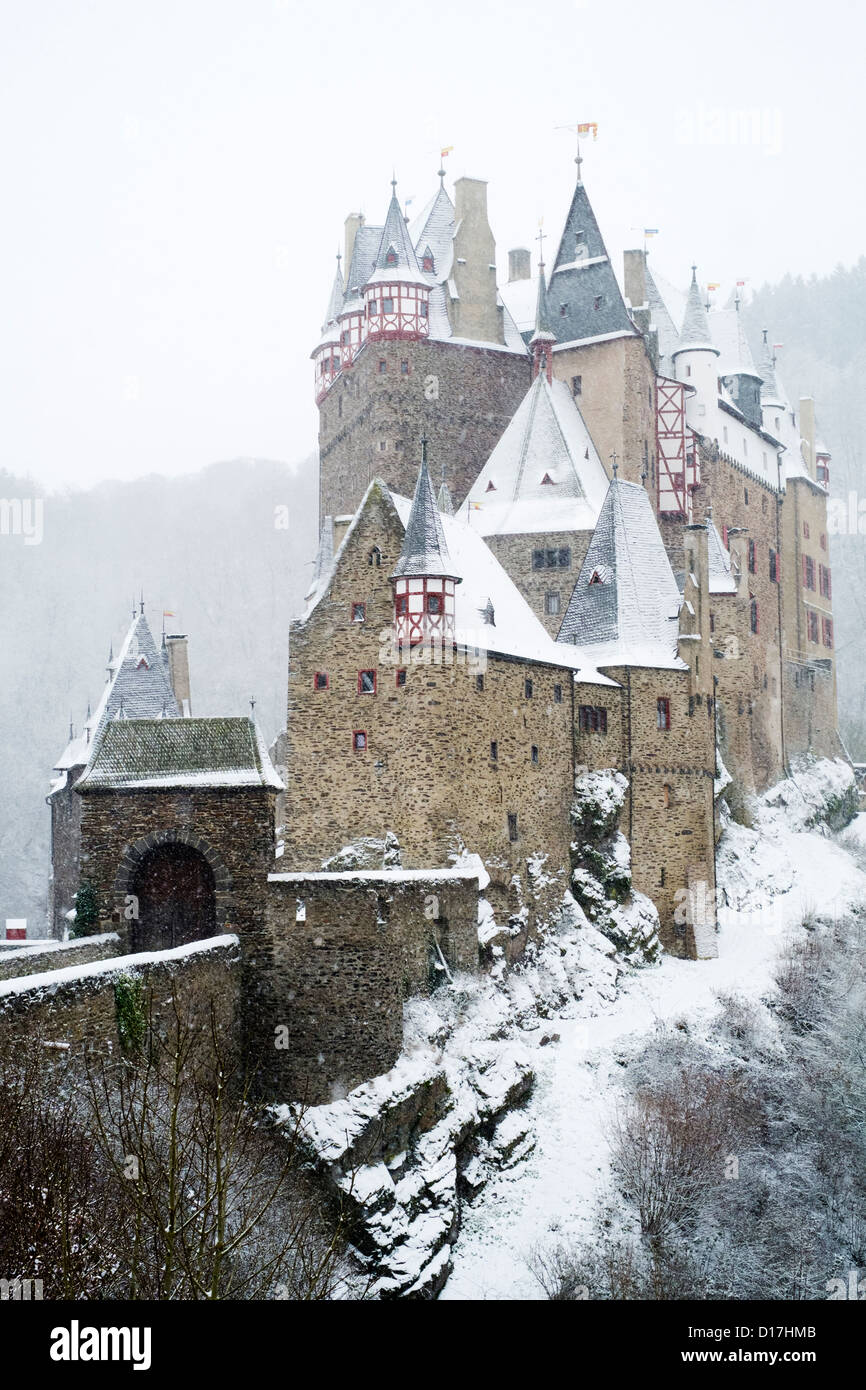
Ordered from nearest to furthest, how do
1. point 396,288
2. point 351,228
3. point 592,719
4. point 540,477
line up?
point 592,719, point 540,477, point 396,288, point 351,228

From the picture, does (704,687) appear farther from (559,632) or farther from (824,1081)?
(824,1081)

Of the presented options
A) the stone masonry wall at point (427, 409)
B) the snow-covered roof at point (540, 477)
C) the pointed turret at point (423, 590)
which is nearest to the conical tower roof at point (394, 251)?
the stone masonry wall at point (427, 409)

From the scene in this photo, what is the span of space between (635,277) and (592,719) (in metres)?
20.8

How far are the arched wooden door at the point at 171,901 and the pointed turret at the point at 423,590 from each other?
9.87 metres

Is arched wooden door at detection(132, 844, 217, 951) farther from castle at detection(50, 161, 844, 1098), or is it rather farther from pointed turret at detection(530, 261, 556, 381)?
pointed turret at detection(530, 261, 556, 381)

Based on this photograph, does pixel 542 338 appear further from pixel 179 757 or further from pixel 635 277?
pixel 179 757

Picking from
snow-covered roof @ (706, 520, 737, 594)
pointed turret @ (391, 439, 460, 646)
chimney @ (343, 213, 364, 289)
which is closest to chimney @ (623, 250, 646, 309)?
snow-covered roof @ (706, 520, 737, 594)

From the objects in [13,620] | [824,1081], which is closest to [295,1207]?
[824,1081]

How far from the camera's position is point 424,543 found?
31.1 m

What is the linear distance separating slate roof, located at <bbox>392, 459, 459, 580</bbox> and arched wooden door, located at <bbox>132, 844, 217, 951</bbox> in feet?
34.4

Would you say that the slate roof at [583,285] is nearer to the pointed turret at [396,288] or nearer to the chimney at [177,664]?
the pointed turret at [396,288]

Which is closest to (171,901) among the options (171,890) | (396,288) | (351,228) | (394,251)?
(171,890)

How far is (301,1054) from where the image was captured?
2233 centimetres
